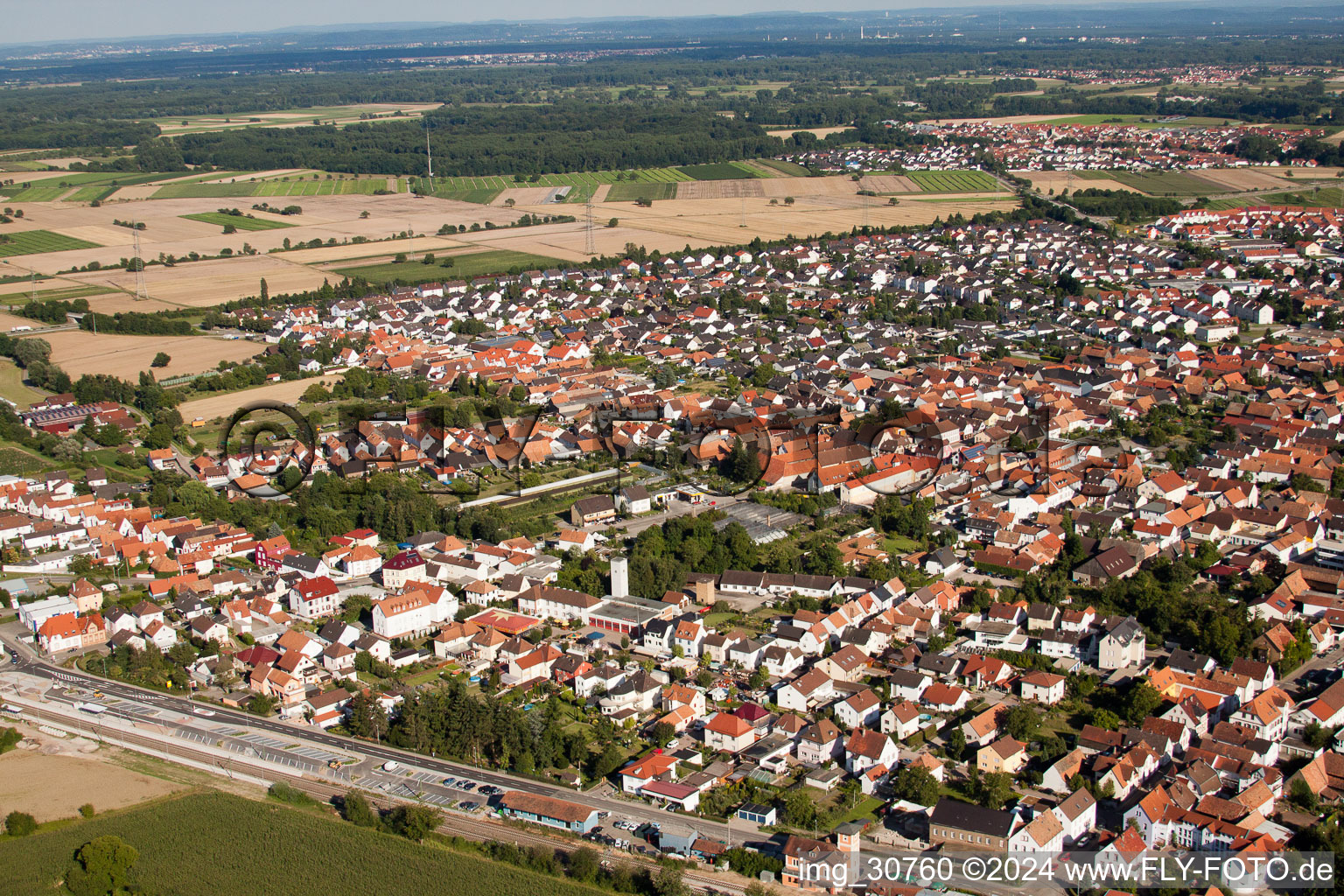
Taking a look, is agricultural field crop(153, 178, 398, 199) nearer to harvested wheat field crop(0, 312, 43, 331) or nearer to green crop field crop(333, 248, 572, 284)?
green crop field crop(333, 248, 572, 284)

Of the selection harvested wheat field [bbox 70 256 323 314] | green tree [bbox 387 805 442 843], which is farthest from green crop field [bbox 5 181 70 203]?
green tree [bbox 387 805 442 843]

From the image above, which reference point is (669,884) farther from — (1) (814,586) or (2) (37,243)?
(2) (37,243)

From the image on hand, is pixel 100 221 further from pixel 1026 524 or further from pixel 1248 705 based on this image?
pixel 1248 705

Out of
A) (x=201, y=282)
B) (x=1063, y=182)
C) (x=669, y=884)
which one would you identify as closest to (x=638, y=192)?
(x=1063, y=182)

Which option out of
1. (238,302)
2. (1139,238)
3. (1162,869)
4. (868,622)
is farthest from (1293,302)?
(238,302)

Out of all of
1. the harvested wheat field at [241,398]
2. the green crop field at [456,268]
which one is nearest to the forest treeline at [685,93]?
the green crop field at [456,268]

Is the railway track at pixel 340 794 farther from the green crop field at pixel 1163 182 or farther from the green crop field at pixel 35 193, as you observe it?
the green crop field at pixel 35 193

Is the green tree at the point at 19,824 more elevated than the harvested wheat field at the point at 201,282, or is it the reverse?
the harvested wheat field at the point at 201,282

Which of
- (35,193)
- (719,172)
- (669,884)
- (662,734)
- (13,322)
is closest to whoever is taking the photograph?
(669,884)
